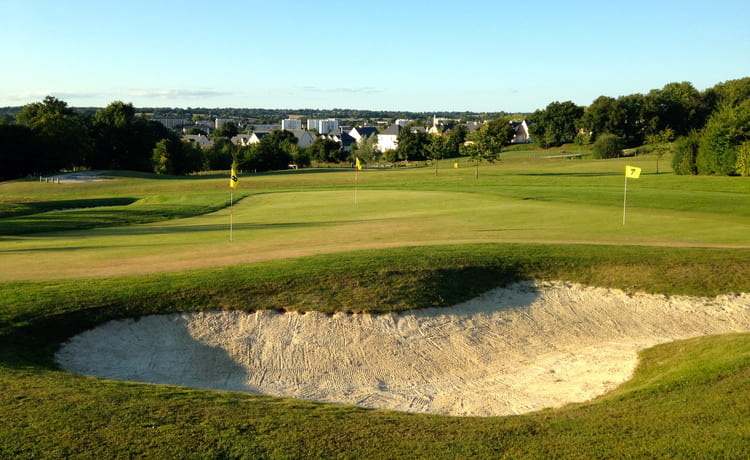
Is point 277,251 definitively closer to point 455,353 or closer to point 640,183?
point 455,353

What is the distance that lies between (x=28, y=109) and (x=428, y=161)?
Answer: 71060mm

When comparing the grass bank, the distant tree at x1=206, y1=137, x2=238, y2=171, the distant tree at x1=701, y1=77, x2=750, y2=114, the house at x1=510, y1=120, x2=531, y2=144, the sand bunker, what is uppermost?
the distant tree at x1=701, y1=77, x2=750, y2=114

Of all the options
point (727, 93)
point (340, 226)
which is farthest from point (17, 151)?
point (727, 93)

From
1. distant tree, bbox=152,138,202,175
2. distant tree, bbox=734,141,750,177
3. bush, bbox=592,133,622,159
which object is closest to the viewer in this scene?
distant tree, bbox=734,141,750,177

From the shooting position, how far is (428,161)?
12625 centimetres

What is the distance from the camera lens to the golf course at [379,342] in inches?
328

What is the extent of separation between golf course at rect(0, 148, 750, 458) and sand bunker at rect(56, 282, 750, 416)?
2.1 inches

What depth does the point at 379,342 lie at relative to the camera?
47.6 ft

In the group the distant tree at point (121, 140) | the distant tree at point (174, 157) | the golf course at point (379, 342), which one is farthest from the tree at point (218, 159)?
the golf course at point (379, 342)

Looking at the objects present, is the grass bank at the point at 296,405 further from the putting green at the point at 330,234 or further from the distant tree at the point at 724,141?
the distant tree at the point at 724,141

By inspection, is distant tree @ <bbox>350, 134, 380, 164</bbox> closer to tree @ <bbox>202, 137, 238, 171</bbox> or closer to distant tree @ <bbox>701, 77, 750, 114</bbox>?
tree @ <bbox>202, 137, 238, 171</bbox>

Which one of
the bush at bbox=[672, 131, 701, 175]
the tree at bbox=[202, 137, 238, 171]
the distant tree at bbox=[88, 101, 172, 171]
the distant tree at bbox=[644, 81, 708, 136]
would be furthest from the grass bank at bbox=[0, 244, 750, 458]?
the distant tree at bbox=[644, 81, 708, 136]

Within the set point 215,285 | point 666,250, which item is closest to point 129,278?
point 215,285

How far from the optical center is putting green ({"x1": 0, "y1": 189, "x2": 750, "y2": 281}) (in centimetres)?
1945
